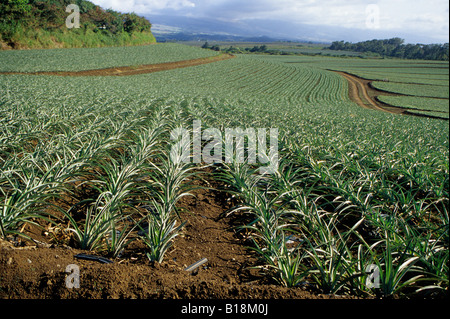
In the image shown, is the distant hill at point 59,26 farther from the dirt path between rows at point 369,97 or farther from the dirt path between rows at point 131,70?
the dirt path between rows at point 369,97

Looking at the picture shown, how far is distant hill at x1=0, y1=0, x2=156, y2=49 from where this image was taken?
40156 mm

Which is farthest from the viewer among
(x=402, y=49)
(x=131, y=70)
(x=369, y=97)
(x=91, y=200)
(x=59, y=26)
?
(x=402, y=49)

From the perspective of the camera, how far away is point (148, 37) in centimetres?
7544

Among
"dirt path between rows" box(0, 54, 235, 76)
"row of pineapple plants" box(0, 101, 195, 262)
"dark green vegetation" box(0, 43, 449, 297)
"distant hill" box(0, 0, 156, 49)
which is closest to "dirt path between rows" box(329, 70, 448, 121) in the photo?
"dirt path between rows" box(0, 54, 235, 76)

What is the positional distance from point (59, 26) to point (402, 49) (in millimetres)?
134259

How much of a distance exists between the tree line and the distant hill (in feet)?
354

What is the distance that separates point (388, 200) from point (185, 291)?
111 inches

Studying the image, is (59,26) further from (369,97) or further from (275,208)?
(275,208)

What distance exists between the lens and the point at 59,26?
159 feet

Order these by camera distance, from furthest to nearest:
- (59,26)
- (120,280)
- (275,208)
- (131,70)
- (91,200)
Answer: (59,26)
(131,70)
(275,208)
(91,200)
(120,280)

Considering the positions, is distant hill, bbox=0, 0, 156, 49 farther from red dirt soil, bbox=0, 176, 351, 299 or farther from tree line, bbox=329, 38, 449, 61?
tree line, bbox=329, 38, 449, 61

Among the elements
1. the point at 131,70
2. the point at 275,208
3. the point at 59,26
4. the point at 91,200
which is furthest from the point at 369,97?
the point at 59,26
